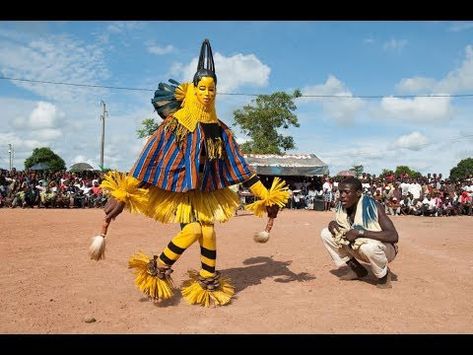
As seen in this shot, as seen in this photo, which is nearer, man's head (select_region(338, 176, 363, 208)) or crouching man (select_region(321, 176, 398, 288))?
crouching man (select_region(321, 176, 398, 288))

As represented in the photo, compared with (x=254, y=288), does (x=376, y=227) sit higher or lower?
higher

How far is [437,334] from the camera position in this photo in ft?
12.6

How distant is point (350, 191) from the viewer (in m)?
5.71

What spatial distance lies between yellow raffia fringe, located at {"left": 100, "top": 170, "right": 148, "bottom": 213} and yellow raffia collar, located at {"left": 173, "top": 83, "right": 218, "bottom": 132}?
2.72ft

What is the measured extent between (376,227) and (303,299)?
4.70ft

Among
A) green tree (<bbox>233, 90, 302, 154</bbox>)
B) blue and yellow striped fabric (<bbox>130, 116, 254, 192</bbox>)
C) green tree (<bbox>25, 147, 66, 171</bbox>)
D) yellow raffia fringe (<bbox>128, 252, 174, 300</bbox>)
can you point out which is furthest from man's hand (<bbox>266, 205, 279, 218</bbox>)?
green tree (<bbox>25, 147, 66, 171</bbox>)

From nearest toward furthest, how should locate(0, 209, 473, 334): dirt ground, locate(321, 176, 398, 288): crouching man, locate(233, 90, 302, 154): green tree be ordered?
locate(0, 209, 473, 334): dirt ground < locate(321, 176, 398, 288): crouching man < locate(233, 90, 302, 154): green tree

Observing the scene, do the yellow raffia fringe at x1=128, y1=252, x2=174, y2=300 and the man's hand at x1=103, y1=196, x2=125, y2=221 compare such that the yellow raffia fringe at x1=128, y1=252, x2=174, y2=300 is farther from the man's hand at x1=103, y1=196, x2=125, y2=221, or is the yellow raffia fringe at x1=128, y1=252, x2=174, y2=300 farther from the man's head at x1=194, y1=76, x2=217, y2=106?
the man's head at x1=194, y1=76, x2=217, y2=106

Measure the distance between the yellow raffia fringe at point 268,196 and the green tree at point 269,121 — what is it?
3222 cm

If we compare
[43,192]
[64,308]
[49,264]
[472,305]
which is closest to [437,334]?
[472,305]

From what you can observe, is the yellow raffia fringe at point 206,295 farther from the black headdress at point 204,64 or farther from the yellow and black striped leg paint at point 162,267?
the black headdress at point 204,64

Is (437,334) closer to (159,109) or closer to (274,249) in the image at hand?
(159,109)

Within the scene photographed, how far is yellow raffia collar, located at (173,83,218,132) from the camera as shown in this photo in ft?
16.2

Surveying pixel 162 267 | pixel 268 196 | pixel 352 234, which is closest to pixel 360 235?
pixel 352 234
